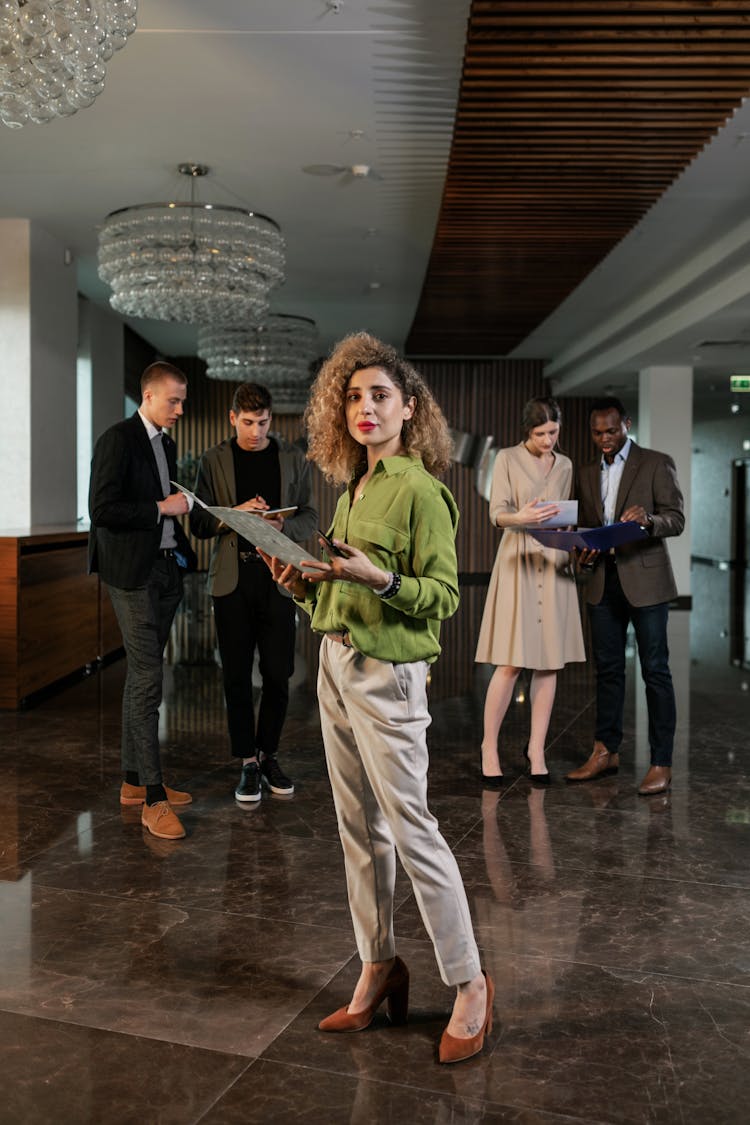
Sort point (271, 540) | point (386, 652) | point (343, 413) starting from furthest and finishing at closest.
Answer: point (343, 413) → point (386, 652) → point (271, 540)

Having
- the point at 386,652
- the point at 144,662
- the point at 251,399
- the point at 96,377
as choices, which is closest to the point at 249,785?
the point at 144,662

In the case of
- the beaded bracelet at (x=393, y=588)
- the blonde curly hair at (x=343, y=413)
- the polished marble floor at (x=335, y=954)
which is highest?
the blonde curly hair at (x=343, y=413)

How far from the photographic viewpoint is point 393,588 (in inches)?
92.0

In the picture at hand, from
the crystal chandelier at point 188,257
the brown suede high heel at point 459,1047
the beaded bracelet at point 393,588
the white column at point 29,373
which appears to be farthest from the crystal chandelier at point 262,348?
the brown suede high heel at point 459,1047

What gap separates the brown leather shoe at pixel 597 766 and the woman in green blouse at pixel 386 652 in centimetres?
259

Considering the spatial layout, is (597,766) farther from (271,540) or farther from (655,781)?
(271,540)

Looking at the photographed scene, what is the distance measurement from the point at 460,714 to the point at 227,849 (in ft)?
9.80

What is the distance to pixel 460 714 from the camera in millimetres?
6863

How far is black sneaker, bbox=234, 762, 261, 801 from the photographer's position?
4.68 metres

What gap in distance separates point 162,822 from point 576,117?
3.98 meters

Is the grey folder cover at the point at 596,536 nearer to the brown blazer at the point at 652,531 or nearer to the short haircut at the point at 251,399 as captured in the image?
the brown blazer at the point at 652,531

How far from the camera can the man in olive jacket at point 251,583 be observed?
4680mm

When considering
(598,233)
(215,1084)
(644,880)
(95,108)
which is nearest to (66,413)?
(95,108)

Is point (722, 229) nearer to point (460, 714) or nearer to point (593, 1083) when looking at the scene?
point (460, 714)
